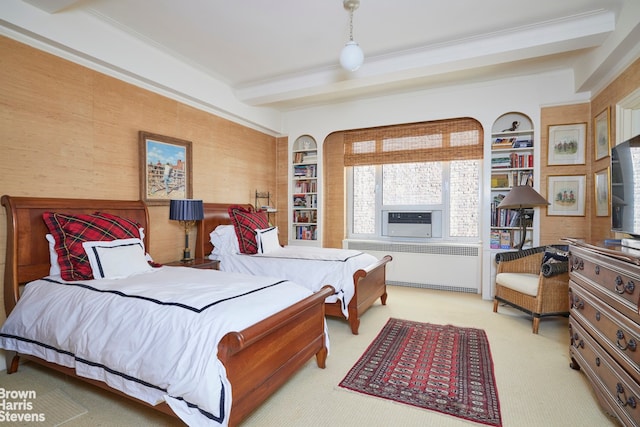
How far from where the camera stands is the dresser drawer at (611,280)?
4.97ft

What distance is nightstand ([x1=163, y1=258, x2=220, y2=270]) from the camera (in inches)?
132

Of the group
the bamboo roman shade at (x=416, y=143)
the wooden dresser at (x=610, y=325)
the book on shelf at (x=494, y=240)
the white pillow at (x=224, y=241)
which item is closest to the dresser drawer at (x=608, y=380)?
the wooden dresser at (x=610, y=325)

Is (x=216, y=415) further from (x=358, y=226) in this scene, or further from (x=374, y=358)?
(x=358, y=226)

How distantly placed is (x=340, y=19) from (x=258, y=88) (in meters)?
1.80

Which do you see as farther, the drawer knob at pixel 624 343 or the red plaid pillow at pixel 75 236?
the red plaid pillow at pixel 75 236

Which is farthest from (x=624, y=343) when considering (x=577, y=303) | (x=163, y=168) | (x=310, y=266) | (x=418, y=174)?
(x=163, y=168)

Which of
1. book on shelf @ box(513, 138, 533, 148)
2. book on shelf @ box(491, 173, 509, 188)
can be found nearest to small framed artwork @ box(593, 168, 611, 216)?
book on shelf @ box(513, 138, 533, 148)

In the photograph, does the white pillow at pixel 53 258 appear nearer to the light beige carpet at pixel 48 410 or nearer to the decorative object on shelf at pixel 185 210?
the light beige carpet at pixel 48 410

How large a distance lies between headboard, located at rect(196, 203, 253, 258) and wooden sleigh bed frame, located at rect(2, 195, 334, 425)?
101 cm

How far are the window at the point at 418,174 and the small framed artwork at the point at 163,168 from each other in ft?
8.08

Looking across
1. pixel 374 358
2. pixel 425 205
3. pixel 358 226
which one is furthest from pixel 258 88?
pixel 374 358

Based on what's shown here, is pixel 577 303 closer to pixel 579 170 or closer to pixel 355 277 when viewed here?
pixel 355 277

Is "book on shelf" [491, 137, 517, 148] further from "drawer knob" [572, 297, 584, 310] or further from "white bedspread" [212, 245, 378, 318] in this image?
"drawer knob" [572, 297, 584, 310]

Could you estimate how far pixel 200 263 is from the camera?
3471mm
